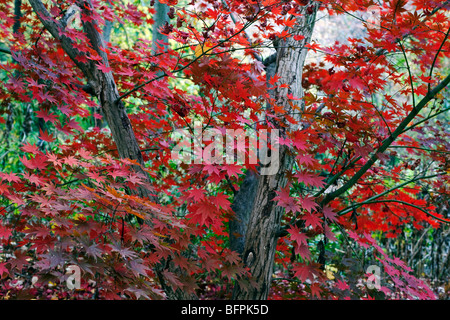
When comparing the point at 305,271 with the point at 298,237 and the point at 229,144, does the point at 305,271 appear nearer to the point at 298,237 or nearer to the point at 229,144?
the point at 298,237

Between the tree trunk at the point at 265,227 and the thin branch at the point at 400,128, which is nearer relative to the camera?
the thin branch at the point at 400,128

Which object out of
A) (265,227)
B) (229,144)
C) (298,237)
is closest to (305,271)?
(298,237)

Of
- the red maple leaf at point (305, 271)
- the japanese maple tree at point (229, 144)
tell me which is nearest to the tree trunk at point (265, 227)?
the japanese maple tree at point (229, 144)

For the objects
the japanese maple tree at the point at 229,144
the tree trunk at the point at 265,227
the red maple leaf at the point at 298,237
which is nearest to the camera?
the japanese maple tree at the point at 229,144

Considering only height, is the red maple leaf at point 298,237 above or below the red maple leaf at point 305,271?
above

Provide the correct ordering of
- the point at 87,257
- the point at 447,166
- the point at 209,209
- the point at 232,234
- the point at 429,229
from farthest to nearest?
the point at 429,229, the point at 232,234, the point at 447,166, the point at 209,209, the point at 87,257

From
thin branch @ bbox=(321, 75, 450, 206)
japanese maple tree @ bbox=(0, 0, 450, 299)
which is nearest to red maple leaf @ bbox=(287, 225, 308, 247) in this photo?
japanese maple tree @ bbox=(0, 0, 450, 299)

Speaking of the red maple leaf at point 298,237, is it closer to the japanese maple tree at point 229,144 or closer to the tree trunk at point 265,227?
the japanese maple tree at point 229,144

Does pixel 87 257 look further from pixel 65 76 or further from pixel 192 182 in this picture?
pixel 65 76

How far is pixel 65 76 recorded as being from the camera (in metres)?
2.44

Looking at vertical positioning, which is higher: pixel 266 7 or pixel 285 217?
pixel 266 7

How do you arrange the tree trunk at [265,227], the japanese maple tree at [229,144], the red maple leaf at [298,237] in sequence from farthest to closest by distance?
the tree trunk at [265,227] < the red maple leaf at [298,237] < the japanese maple tree at [229,144]
